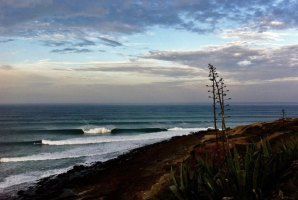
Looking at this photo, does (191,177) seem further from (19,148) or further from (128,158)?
(19,148)

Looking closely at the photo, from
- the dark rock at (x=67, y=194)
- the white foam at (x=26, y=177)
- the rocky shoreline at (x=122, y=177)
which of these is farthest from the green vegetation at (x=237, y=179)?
the white foam at (x=26, y=177)

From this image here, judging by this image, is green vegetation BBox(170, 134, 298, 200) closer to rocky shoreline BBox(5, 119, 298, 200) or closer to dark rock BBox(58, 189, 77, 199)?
rocky shoreline BBox(5, 119, 298, 200)

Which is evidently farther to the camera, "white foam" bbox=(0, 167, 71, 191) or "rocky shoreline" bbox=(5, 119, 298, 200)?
"white foam" bbox=(0, 167, 71, 191)

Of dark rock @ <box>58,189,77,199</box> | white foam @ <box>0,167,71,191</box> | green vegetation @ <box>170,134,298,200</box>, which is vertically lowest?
white foam @ <box>0,167,71,191</box>

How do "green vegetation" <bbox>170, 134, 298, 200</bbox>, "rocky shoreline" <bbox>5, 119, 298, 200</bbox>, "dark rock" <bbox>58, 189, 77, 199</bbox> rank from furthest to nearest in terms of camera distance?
"dark rock" <bbox>58, 189, 77, 199</bbox> < "rocky shoreline" <bbox>5, 119, 298, 200</bbox> < "green vegetation" <bbox>170, 134, 298, 200</bbox>

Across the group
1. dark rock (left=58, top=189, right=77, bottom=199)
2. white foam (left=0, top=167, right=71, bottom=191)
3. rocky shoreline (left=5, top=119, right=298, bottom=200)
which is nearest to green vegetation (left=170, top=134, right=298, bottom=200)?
rocky shoreline (left=5, top=119, right=298, bottom=200)

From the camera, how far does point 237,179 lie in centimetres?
650

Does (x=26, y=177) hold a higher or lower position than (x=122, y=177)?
lower

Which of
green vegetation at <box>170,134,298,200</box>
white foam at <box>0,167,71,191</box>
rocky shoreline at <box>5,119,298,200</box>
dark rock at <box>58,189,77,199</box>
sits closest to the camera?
green vegetation at <box>170,134,298,200</box>

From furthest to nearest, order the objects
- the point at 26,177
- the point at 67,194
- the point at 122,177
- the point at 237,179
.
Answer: the point at 26,177, the point at 122,177, the point at 67,194, the point at 237,179

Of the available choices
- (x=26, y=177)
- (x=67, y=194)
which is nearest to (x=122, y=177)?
(x=67, y=194)

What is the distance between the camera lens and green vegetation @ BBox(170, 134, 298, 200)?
6.48m

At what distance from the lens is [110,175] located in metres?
29.0

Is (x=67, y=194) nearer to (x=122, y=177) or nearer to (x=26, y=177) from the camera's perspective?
(x=122, y=177)
